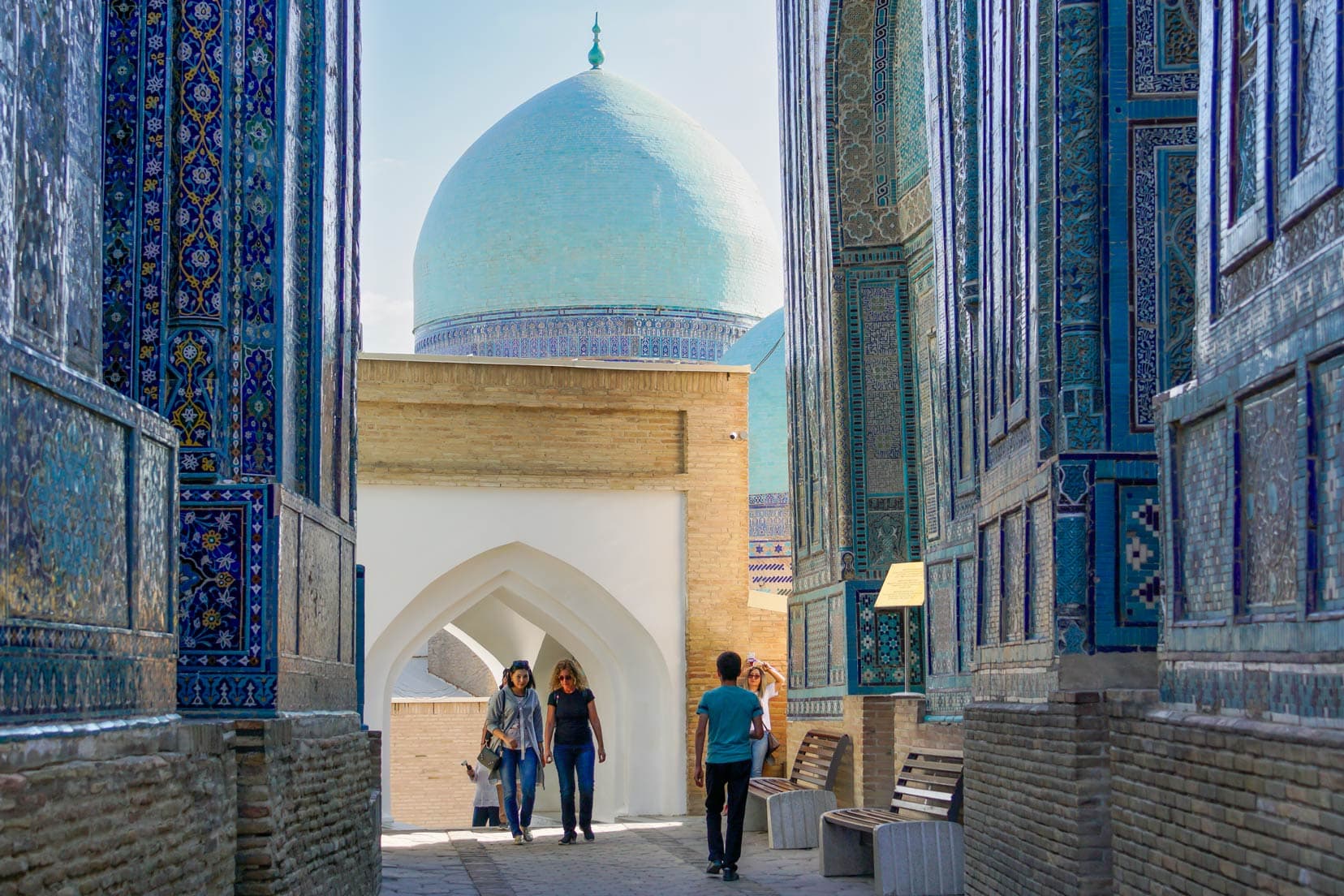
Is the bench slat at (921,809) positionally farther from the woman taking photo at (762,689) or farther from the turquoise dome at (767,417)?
the turquoise dome at (767,417)

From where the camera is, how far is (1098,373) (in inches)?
255

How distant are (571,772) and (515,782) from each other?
47cm

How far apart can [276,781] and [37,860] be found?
2432 millimetres

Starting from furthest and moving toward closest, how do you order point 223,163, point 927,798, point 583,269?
point 583,269
point 927,798
point 223,163

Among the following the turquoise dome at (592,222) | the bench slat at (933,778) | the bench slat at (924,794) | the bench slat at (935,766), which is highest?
the turquoise dome at (592,222)

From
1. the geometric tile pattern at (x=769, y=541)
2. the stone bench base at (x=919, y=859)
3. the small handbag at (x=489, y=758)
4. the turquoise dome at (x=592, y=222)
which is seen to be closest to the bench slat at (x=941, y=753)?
the stone bench base at (x=919, y=859)

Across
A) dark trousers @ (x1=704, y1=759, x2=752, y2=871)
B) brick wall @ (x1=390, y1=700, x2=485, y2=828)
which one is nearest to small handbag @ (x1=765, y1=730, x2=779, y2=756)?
dark trousers @ (x1=704, y1=759, x2=752, y2=871)

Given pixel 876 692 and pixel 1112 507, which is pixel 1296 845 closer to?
pixel 1112 507

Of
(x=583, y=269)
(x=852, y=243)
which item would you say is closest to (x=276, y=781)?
(x=852, y=243)

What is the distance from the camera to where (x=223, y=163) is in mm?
6332

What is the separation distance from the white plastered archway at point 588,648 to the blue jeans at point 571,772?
3930 mm

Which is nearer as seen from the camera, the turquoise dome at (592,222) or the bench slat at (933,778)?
the bench slat at (933,778)

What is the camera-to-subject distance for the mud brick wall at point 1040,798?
18.7 ft

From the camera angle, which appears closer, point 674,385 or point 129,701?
point 129,701
